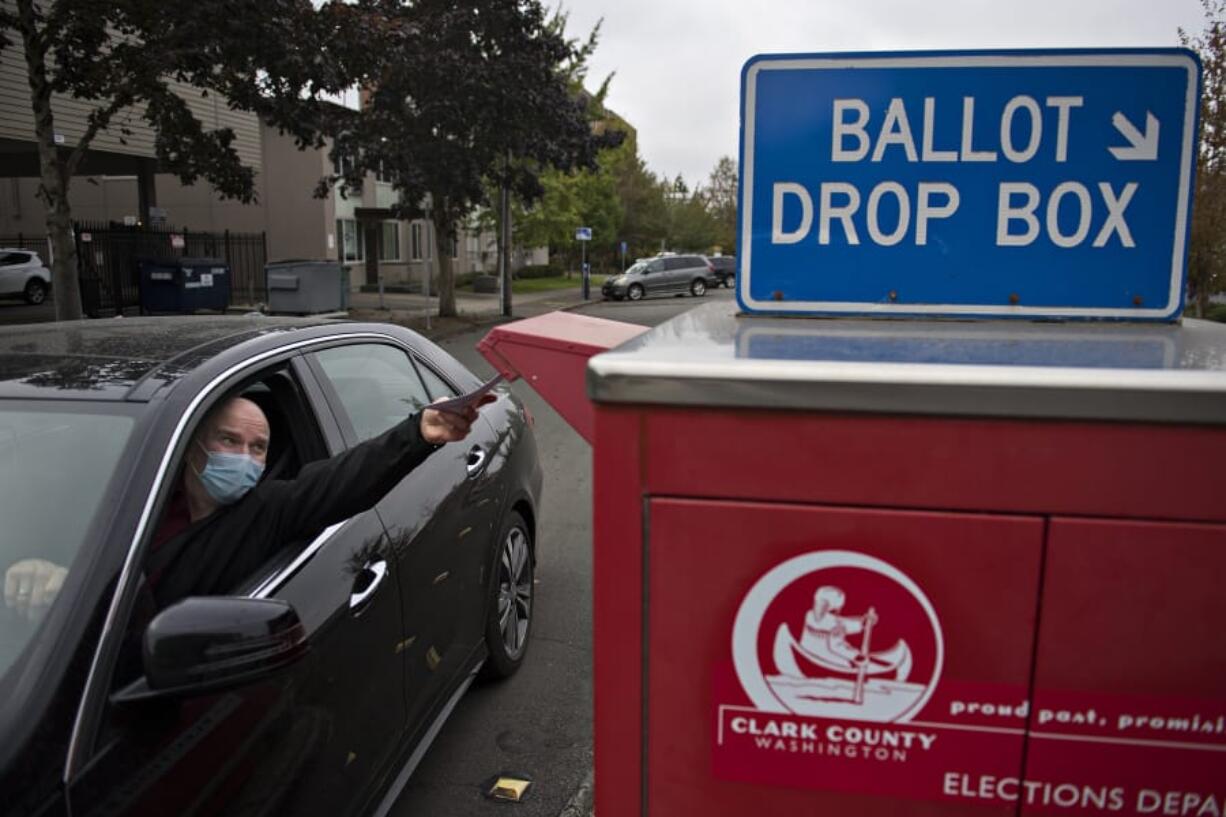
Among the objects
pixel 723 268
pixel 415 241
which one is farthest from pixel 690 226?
pixel 415 241

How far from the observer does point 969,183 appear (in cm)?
189

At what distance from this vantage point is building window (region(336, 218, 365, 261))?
35.7m

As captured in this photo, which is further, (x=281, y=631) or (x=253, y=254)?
(x=253, y=254)

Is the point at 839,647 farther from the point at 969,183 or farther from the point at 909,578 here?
the point at 969,183

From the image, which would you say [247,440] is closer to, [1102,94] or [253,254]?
[1102,94]

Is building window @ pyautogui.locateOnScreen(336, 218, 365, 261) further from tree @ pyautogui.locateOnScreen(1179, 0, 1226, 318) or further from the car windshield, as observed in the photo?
the car windshield

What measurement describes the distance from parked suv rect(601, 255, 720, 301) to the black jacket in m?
32.8

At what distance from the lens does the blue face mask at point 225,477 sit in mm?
2512

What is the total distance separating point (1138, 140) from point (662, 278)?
34.8 metres

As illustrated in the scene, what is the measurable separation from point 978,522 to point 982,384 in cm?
18

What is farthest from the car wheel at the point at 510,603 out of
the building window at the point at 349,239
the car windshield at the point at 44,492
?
the building window at the point at 349,239

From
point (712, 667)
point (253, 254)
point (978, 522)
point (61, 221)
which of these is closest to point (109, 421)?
point (712, 667)

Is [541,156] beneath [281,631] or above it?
above

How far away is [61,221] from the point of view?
13.4 m
